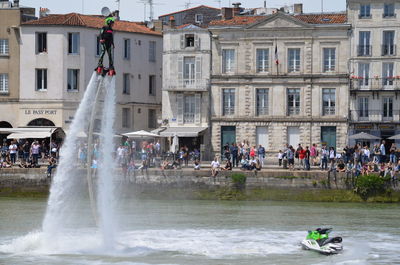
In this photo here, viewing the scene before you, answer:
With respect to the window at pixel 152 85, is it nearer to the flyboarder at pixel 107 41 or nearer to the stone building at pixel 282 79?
the stone building at pixel 282 79

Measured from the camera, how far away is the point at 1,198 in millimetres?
60656

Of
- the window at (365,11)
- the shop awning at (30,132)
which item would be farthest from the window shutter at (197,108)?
the window at (365,11)

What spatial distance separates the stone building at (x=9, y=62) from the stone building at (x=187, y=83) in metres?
11.7

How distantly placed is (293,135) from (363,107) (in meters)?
5.58

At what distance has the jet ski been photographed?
126 feet

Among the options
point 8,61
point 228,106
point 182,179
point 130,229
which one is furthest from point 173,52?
point 130,229

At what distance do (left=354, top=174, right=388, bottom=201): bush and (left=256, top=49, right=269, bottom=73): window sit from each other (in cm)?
2150

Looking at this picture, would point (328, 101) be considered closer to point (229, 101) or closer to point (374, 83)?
point (374, 83)

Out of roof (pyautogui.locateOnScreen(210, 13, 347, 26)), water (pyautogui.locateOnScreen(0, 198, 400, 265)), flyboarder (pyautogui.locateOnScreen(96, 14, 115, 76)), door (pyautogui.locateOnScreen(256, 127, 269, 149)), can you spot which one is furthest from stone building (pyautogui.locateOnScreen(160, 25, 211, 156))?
flyboarder (pyautogui.locateOnScreen(96, 14, 115, 76))

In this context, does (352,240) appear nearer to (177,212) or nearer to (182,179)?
(177,212)

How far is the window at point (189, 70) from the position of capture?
260 feet


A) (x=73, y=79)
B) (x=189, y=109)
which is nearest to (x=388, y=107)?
(x=189, y=109)

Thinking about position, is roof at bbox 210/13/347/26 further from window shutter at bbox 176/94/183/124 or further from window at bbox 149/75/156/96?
window at bbox 149/75/156/96

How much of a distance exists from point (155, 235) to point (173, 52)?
38294 mm
